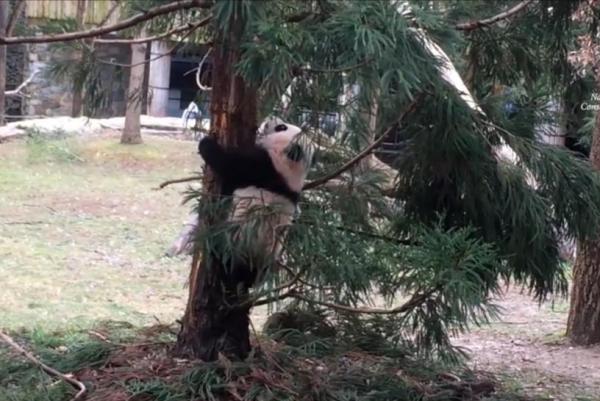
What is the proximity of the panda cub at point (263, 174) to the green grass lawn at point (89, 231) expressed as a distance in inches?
105

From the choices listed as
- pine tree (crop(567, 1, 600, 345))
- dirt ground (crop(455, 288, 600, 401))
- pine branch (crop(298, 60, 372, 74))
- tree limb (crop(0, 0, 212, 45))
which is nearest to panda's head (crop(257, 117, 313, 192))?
tree limb (crop(0, 0, 212, 45))

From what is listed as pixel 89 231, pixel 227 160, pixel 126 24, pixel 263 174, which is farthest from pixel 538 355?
pixel 89 231

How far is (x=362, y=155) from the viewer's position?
13.1 feet

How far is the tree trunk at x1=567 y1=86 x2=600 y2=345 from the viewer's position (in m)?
6.07

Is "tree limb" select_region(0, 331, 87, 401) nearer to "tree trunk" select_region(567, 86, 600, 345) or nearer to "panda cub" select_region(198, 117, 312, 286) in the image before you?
"panda cub" select_region(198, 117, 312, 286)

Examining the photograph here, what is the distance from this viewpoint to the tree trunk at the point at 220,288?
3953mm

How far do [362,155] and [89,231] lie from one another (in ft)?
19.1

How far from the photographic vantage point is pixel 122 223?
970 cm

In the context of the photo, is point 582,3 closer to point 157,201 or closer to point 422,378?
point 422,378

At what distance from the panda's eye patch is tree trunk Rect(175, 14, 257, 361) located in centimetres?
18

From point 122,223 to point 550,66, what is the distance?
612 centimetres

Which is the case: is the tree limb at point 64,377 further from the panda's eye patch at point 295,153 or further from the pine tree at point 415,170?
the panda's eye patch at point 295,153

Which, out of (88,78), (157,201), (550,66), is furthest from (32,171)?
(550,66)

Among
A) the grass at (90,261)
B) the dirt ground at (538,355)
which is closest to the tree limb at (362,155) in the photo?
the grass at (90,261)
